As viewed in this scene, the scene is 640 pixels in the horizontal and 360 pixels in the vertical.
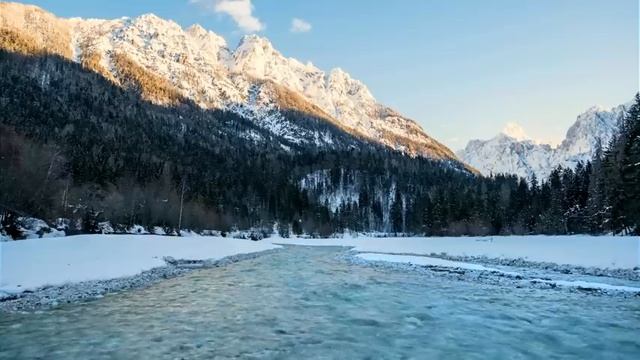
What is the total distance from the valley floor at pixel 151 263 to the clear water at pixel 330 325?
338 cm

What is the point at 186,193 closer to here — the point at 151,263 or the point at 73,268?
the point at 151,263

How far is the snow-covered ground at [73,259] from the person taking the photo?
2216cm

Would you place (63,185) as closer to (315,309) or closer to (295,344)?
(315,309)

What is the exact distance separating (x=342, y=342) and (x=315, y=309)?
17.8 feet

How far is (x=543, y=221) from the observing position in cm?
9606

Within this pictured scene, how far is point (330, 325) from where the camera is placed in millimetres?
14781

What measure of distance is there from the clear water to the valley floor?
3.38m

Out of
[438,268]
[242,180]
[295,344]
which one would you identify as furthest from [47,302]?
[242,180]

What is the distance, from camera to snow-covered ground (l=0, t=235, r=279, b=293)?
22156mm

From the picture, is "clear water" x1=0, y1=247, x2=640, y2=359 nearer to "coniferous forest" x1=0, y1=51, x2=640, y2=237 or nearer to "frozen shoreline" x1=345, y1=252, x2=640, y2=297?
"frozen shoreline" x1=345, y1=252, x2=640, y2=297

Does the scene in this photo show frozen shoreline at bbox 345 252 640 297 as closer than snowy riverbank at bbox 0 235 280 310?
No

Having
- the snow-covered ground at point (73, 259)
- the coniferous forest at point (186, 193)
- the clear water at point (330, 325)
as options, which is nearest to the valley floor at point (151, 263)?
the snow-covered ground at point (73, 259)

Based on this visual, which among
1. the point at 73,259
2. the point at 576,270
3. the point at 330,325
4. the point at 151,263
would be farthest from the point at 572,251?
the point at 73,259

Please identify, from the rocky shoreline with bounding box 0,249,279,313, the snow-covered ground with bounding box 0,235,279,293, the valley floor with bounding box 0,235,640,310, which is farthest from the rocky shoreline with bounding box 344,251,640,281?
the snow-covered ground with bounding box 0,235,279,293
